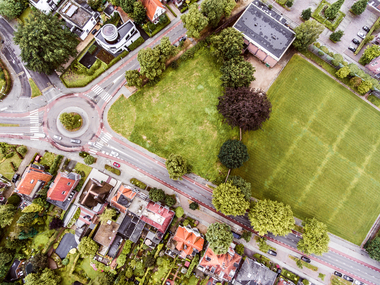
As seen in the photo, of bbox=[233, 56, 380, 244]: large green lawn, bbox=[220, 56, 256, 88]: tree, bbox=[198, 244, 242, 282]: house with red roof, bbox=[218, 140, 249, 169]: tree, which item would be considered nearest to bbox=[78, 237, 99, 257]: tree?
bbox=[198, 244, 242, 282]: house with red roof

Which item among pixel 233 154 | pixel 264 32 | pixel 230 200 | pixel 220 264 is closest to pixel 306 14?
pixel 264 32

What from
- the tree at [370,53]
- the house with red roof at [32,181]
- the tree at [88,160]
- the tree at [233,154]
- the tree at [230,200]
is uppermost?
the tree at [370,53]

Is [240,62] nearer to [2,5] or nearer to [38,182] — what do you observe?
[38,182]

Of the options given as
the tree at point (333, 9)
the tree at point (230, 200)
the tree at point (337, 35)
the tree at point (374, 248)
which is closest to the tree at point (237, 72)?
the tree at point (230, 200)

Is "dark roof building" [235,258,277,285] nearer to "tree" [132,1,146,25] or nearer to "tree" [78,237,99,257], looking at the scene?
"tree" [78,237,99,257]

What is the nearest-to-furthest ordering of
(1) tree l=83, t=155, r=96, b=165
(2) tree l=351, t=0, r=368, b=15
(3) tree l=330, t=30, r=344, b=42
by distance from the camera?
(1) tree l=83, t=155, r=96, b=165 < (2) tree l=351, t=0, r=368, b=15 < (3) tree l=330, t=30, r=344, b=42

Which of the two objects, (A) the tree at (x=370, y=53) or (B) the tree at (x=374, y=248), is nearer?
(B) the tree at (x=374, y=248)

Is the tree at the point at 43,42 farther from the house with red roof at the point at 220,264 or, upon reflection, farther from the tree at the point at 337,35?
the tree at the point at 337,35
